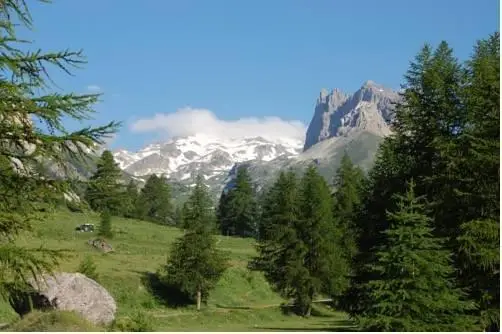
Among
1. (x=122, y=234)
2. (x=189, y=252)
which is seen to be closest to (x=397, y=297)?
(x=189, y=252)

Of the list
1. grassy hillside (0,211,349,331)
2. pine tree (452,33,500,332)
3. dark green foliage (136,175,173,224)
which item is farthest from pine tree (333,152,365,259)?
dark green foliage (136,175,173,224)

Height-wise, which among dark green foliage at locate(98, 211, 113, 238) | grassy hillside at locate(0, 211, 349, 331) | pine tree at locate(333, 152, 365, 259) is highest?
pine tree at locate(333, 152, 365, 259)

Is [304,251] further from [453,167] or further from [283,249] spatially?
[453,167]

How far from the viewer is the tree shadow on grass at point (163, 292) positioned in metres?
48.9

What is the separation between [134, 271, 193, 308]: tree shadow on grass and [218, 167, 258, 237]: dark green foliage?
5799cm

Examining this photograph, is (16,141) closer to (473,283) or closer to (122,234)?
(473,283)

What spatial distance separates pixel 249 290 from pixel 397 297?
36.9m

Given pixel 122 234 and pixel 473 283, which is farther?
pixel 122 234

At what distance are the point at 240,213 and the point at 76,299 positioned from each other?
8321 centimetres

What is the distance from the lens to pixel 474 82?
27.1 m

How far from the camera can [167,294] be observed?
165 ft

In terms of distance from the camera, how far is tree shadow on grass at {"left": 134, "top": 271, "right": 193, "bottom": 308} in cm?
4894

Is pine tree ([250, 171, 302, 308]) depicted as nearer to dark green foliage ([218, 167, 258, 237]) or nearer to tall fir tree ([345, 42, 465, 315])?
tall fir tree ([345, 42, 465, 315])

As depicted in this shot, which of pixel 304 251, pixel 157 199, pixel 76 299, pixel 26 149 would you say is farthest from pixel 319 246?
pixel 157 199
